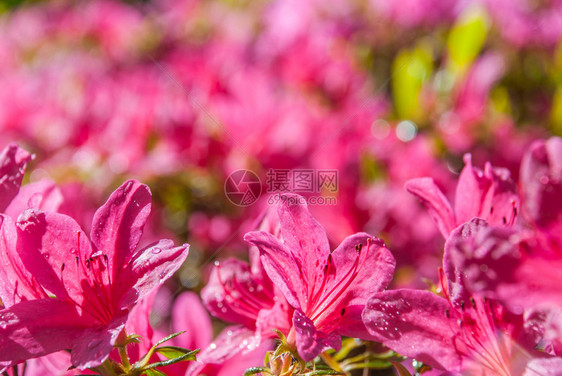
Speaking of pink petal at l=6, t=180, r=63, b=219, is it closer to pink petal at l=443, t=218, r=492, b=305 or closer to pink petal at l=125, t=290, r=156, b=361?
pink petal at l=125, t=290, r=156, b=361

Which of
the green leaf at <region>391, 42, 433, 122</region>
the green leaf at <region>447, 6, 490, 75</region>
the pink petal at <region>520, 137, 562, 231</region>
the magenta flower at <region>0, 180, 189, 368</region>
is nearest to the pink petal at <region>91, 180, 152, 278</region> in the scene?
the magenta flower at <region>0, 180, 189, 368</region>

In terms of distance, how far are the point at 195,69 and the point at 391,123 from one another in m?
0.52

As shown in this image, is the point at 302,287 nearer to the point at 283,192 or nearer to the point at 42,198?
the point at 283,192

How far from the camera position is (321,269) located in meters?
0.58

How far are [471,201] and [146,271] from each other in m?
0.31

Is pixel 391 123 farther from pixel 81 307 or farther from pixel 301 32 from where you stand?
pixel 81 307

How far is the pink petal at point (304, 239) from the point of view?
22.1 inches

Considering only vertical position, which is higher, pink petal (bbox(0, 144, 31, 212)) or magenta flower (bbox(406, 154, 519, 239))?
pink petal (bbox(0, 144, 31, 212))

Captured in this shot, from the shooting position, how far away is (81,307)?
0.57 meters

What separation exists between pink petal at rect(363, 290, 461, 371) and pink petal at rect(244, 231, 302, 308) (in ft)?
0.24

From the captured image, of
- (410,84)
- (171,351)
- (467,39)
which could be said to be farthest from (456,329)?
(467,39)

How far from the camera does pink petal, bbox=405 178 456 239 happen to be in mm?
598

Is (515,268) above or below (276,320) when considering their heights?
above

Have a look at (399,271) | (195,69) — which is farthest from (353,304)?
(195,69)
